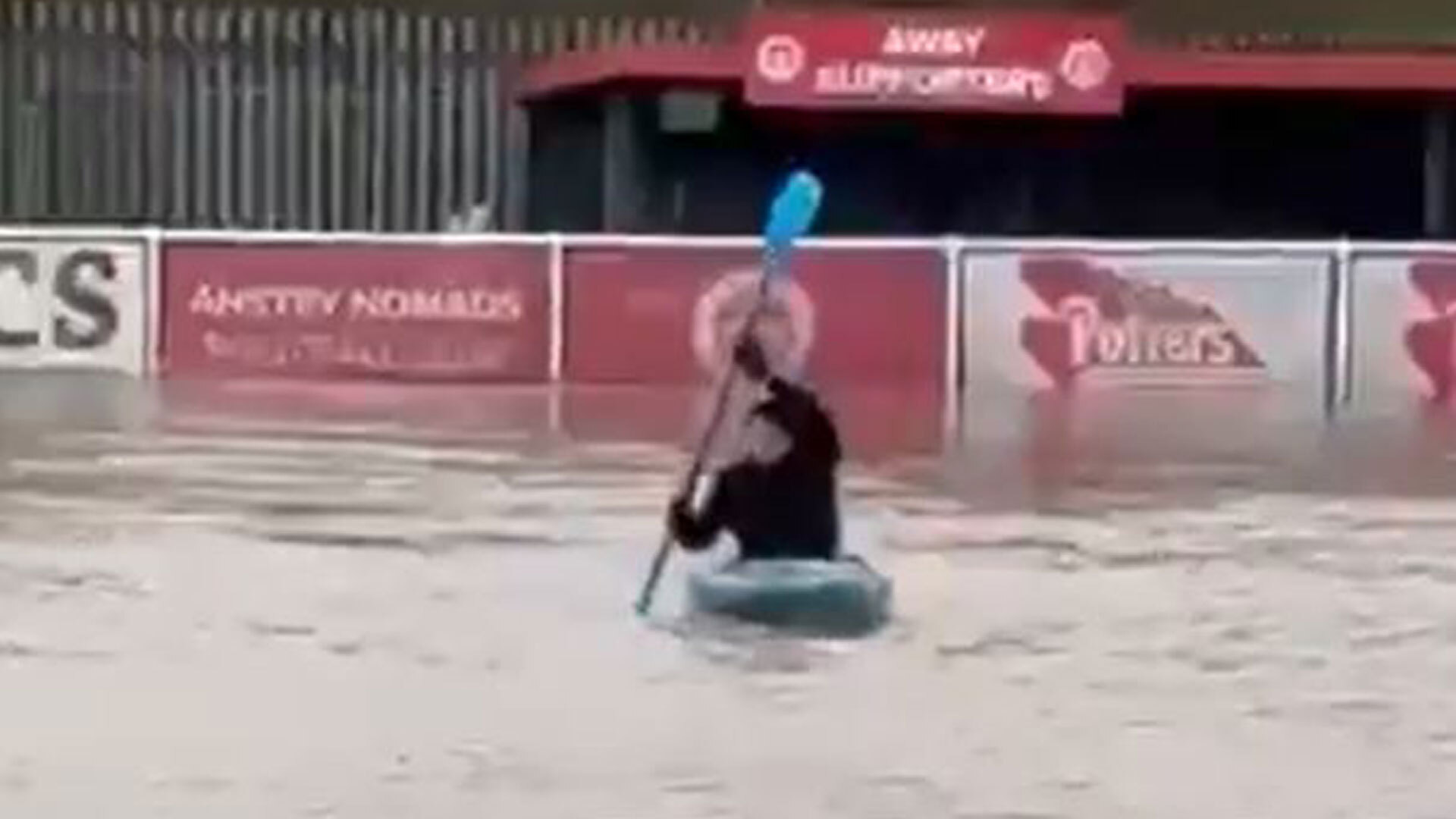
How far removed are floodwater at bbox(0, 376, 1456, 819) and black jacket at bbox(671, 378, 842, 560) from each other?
0.39 metres

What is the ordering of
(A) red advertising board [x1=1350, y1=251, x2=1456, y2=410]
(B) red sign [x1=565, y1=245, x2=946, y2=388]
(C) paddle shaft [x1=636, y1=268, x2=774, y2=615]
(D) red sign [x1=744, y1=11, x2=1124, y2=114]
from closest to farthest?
(C) paddle shaft [x1=636, y1=268, x2=774, y2=615] < (A) red advertising board [x1=1350, y1=251, x2=1456, y2=410] < (B) red sign [x1=565, y1=245, x2=946, y2=388] < (D) red sign [x1=744, y1=11, x2=1124, y2=114]

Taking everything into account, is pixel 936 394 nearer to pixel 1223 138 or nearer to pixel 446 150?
pixel 1223 138

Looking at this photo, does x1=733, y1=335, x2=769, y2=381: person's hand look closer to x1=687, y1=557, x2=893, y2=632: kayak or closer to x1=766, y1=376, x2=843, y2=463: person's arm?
x1=766, y1=376, x2=843, y2=463: person's arm

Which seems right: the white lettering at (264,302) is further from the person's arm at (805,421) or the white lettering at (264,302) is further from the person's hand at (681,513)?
the person's arm at (805,421)

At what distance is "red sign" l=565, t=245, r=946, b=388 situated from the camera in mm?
29234

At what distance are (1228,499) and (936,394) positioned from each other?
7.91 m

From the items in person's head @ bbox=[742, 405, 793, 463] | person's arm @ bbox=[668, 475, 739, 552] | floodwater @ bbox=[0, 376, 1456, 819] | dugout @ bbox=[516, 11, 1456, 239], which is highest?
dugout @ bbox=[516, 11, 1456, 239]

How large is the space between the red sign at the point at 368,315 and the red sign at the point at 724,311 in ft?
1.29

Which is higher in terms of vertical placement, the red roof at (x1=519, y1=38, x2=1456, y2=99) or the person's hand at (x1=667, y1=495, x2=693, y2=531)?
the red roof at (x1=519, y1=38, x2=1456, y2=99)

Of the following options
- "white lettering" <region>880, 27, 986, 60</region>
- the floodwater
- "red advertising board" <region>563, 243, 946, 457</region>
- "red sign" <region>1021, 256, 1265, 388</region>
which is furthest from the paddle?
"white lettering" <region>880, 27, 986, 60</region>

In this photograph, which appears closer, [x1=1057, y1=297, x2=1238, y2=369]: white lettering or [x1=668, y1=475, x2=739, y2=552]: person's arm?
[x1=668, y1=475, x2=739, y2=552]: person's arm

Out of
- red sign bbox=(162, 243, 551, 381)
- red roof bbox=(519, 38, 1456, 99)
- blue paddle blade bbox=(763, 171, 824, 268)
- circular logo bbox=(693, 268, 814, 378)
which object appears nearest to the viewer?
blue paddle blade bbox=(763, 171, 824, 268)

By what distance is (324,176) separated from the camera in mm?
39031

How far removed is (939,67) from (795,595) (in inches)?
796
